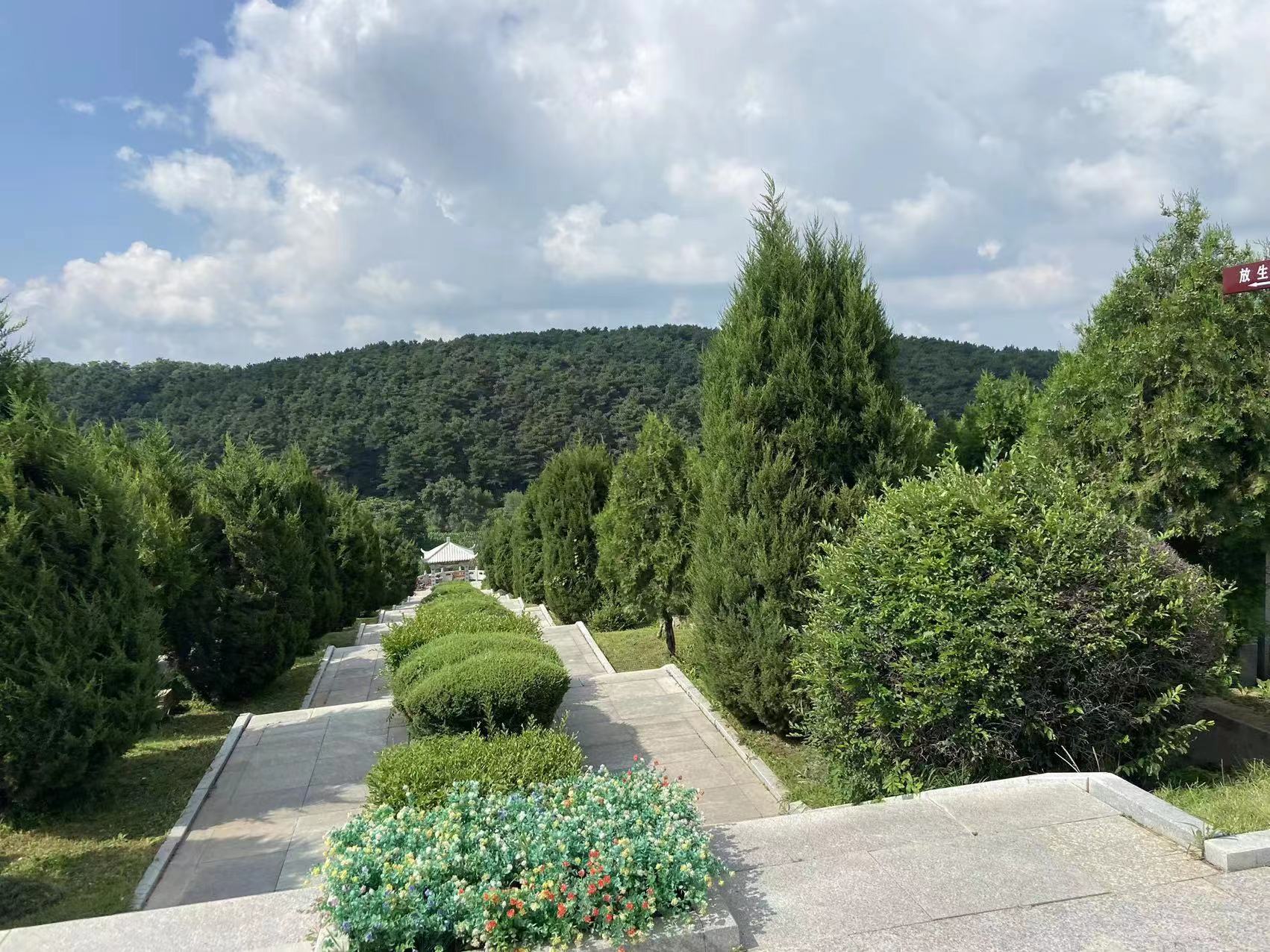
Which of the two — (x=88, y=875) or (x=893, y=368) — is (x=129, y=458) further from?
(x=893, y=368)

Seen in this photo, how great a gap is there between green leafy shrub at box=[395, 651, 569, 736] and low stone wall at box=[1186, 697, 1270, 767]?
4.94m

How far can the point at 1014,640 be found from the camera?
456cm

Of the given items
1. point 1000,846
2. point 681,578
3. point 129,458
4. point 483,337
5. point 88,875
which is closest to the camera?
point 1000,846

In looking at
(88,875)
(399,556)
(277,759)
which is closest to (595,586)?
(277,759)

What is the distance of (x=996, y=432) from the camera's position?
45.7 feet

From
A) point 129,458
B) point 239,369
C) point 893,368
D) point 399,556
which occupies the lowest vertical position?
point 399,556

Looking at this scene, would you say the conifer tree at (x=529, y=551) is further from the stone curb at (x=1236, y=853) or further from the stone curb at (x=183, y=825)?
the stone curb at (x=1236, y=853)

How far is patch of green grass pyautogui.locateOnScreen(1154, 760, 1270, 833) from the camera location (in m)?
4.09

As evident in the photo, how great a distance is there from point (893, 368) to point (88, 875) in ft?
23.5

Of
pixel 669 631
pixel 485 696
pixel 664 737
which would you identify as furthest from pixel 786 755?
pixel 669 631

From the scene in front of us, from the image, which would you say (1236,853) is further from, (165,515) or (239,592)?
(165,515)

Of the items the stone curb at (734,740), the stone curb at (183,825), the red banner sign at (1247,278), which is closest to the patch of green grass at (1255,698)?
the red banner sign at (1247,278)

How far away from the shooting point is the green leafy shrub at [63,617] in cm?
601

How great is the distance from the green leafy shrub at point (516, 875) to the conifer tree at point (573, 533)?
12.5 metres
